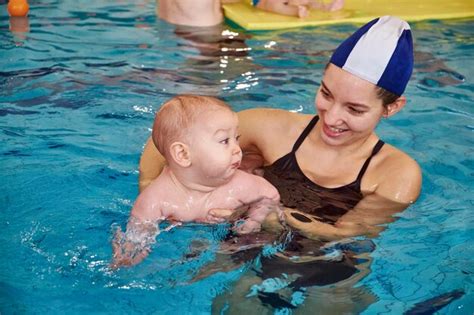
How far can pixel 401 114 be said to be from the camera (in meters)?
6.29

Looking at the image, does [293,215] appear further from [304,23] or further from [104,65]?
[304,23]

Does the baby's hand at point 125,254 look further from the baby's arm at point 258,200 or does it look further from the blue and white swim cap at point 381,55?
the blue and white swim cap at point 381,55

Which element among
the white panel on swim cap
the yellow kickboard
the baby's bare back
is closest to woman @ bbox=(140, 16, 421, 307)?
the white panel on swim cap

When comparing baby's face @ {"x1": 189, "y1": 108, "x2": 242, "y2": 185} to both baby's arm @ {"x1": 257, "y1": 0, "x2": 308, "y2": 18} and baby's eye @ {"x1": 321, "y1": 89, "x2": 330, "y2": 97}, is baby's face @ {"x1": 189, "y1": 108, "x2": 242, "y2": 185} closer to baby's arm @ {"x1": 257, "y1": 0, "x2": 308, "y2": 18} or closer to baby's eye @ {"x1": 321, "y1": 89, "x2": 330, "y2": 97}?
baby's eye @ {"x1": 321, "y1": 89, "x2": 330, "y2": 97}

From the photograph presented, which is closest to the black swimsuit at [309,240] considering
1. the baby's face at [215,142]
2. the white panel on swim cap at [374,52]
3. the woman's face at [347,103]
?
the woman's face at [347,103]

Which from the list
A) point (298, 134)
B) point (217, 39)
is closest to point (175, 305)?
point (298, 134)

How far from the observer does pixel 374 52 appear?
12.5 feet

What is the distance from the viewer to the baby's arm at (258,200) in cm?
376

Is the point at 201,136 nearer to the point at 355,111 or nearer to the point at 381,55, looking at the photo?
the point at 355,111

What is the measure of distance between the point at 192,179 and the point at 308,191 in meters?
0.73

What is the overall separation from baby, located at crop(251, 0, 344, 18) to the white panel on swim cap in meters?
5.05

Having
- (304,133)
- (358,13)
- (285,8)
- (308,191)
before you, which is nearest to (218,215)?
(308,191)

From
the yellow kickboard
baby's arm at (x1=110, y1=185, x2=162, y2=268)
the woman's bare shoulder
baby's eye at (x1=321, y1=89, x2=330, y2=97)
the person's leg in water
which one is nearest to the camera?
the person's leg in water

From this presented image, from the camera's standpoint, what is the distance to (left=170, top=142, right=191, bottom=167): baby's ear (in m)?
3.71
